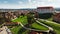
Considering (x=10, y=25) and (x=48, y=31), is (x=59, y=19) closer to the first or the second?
(x=48, y=31)

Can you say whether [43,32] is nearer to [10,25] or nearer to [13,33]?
[13,33]

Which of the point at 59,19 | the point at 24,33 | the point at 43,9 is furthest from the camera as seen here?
the point at 43,9

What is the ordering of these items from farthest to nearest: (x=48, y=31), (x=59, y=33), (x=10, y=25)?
(x=10, y=25)
(x=48, y=31)
(x=59, y=33)

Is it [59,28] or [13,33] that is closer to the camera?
[59,28]

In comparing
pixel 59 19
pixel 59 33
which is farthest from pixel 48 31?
pixel 59 19

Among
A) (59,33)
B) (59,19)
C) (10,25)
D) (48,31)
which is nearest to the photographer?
(59,33)

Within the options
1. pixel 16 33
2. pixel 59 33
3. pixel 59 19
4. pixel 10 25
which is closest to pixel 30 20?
pixel 10 25

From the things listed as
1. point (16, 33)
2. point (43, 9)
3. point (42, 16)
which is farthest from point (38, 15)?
point (16, 33)

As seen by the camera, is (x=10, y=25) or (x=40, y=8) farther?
(x=40, y=8)

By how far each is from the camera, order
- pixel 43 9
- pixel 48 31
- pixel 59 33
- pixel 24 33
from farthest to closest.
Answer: pixel 43 9
pixel 24 33
pixel 48 31
pixel 59 33
